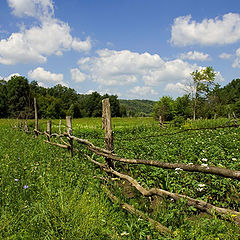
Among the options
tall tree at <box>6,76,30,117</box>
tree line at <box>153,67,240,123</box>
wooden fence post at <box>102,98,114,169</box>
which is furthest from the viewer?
tall tree at <box>6,76,30,117</box>

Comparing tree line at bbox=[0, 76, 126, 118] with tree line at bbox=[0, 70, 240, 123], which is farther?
tree line at bbox=[0, 76, 126, 118]

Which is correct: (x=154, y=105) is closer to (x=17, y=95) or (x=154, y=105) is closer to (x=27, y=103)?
(x=27, y=103)

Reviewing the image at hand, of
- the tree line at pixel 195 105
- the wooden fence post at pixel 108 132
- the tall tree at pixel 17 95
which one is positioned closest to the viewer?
the wooden fence post at pixel 108 132

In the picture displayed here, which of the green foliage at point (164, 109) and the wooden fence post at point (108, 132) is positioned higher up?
the green foliage at point (164, 109)

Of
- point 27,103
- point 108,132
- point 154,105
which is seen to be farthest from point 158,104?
point 108,132

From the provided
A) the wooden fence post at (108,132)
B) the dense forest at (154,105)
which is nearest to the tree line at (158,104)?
the dense forest at (154,105)

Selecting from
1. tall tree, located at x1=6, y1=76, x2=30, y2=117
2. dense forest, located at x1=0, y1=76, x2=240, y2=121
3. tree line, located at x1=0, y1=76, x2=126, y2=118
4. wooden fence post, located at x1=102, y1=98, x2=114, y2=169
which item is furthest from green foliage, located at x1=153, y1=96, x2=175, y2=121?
wooden fence post, located at x1=102, y1=98, x2=114, y2=169

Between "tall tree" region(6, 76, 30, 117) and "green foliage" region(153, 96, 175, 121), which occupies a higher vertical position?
"tall tree" region(6, 76, 30, 117)

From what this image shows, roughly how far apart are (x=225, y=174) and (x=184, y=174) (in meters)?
2.64

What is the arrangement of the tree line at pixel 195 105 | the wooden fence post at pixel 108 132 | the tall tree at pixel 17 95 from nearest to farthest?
the wooden fence post at pixel 108 132 → the tree line at pixel 195 105 → the tall tree at pixel 17 95

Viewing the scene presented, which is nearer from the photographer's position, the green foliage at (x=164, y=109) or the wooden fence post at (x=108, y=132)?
the wooden fence post at (x=108, y=132)

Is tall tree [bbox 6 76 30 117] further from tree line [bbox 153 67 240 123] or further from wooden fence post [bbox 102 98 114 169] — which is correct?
wooden fence post [bbox 102 98 114 169]

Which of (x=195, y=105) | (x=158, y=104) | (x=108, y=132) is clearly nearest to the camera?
(x=108, y=132)

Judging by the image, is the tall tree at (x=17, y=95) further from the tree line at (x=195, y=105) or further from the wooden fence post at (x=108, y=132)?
the wooden fence post at (x=108, y=132)
